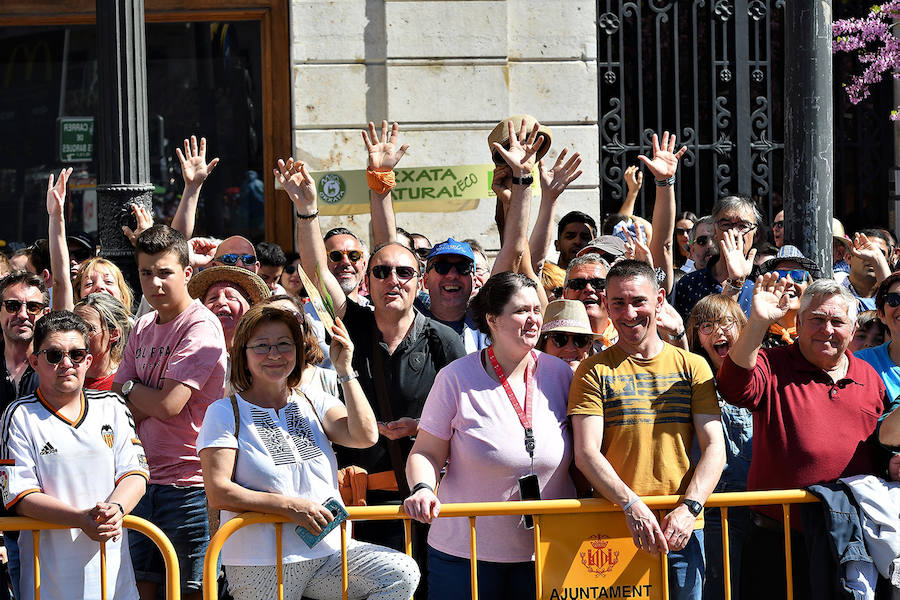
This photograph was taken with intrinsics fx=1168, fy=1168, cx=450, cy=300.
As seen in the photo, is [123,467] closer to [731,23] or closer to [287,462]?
[287,462]

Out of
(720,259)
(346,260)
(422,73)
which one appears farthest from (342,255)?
(422,73)

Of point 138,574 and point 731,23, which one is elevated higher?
point 731,23

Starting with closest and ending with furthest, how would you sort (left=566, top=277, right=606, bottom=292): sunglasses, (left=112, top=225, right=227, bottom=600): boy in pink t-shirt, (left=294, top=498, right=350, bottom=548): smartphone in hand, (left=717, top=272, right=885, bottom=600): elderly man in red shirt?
(left=294, top=498, right=350, bottom=548): smartphone in hand, (left=717, top=272, right=885, bottom=600): elderly man in red shirt, (left=112, top=225, right=227, bottom=600): boy in pink t-shirt, (left=566, top=277, right=606, bottom=292): sunglasses

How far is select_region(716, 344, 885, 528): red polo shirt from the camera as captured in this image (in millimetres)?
4621

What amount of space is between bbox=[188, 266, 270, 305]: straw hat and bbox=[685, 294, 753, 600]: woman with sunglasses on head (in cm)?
210

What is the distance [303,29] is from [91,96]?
2157mm

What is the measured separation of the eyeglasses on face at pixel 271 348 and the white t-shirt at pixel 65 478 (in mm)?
644

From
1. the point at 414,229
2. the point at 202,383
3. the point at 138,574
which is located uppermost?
the point at 414,229

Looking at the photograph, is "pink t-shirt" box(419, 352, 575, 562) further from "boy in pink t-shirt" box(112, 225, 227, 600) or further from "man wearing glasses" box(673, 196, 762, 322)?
"man wearing glasses" box(673, 196, 762, 322)

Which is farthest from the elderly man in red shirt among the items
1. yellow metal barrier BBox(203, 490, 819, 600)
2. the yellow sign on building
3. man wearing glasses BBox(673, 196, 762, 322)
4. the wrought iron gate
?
the wrought iron gate

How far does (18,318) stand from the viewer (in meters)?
5.49

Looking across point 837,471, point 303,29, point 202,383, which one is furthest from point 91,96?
point 837,471

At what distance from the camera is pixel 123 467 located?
447 cm

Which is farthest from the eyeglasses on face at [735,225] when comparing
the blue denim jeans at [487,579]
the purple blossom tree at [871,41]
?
the purple blossom tree at [871,41]
